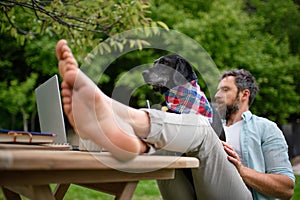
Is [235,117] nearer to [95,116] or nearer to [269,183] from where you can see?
[269,183]

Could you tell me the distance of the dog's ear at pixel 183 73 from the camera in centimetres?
152


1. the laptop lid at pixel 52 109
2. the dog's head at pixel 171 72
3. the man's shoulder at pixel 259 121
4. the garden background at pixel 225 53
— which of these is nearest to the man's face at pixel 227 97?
the man's shoulder at pixel 259 121

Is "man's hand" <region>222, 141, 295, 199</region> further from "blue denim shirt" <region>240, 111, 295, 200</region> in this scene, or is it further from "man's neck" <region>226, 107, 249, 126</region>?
"man's neck" <region>226, 107, 249, 126</region>

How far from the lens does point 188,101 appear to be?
145cm

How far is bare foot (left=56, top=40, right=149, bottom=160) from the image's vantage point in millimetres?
886

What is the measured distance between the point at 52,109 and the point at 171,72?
44 cm

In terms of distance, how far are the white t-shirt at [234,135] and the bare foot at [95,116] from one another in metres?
0.82

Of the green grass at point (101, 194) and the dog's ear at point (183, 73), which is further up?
the dog's ear at point (183, 73)

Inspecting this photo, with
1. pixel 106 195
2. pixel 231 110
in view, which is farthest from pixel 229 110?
pixel 106 195

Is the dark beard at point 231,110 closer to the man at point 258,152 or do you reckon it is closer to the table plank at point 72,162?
the man at point 258,152

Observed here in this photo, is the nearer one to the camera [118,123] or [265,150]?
[118,123]

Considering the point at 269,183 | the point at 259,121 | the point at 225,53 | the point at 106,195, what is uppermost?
the point at 225,53

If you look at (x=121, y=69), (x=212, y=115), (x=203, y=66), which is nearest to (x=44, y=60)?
(x=121, y=69)

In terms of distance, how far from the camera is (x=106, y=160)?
853mm
